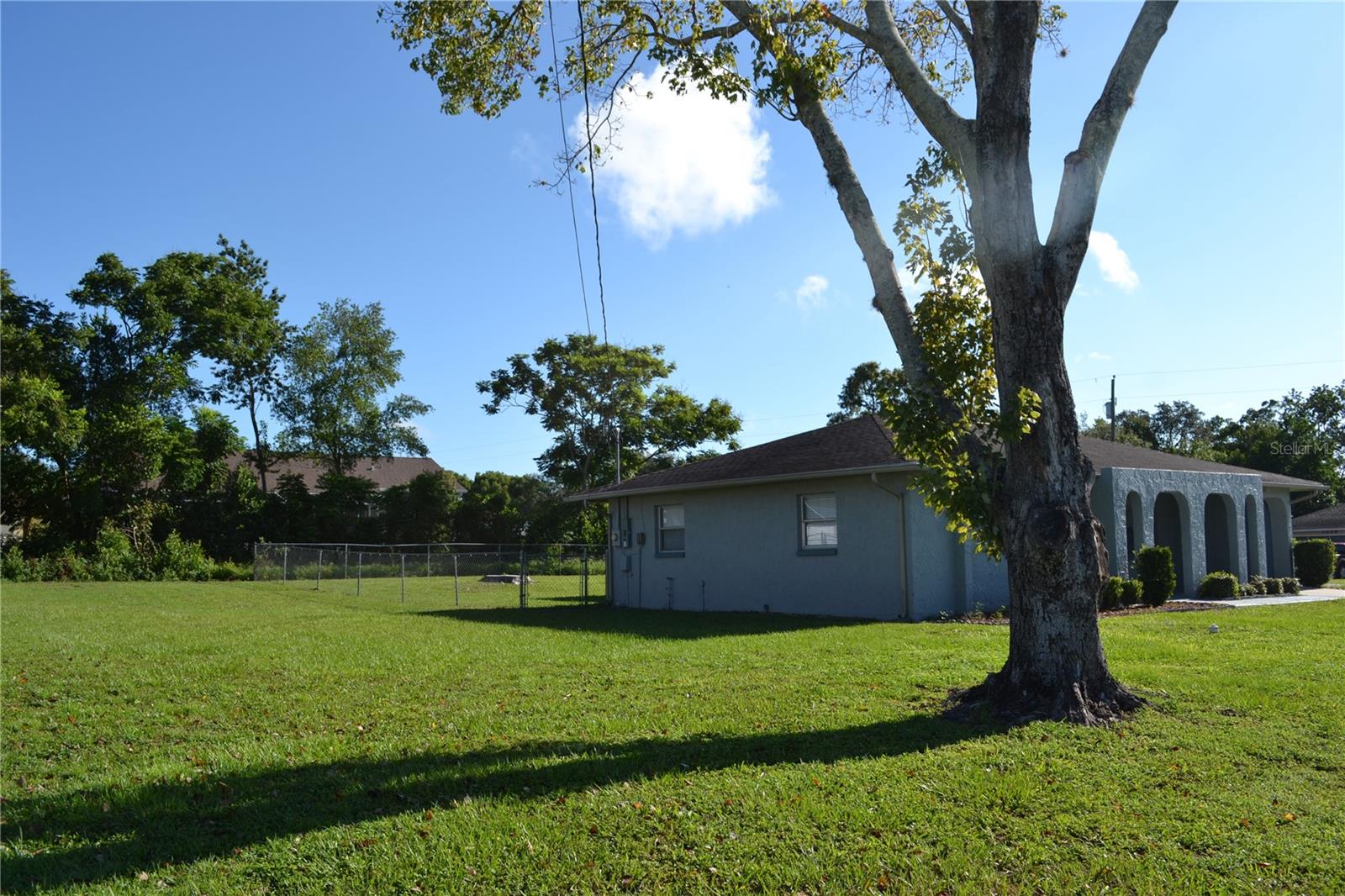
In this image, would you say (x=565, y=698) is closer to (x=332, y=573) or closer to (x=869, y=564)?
(x=869, y=564)

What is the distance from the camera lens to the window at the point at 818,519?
16.7 meters

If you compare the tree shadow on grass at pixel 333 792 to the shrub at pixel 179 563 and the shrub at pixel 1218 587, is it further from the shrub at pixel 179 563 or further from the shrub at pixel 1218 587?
the shrub at pixel 179 563

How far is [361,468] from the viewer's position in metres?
51.7

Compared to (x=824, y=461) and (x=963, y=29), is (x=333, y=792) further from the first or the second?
(x=824, y=461)

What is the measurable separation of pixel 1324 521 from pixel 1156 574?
27.3m

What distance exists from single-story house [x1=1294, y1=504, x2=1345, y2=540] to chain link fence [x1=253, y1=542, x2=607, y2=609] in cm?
2929

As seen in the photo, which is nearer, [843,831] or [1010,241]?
[843,831]

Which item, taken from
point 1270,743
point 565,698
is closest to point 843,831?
point 1270,743

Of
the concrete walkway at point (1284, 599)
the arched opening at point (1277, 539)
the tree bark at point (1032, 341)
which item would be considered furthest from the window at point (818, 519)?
the arched opening at point (1277, 539)

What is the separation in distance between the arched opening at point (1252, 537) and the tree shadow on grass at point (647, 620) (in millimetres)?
12067

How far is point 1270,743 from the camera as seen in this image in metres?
6.21

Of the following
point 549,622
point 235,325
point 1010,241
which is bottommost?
point 549,622

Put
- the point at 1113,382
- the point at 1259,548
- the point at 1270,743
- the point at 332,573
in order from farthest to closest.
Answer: the point at 1113,382
the point at 332,573
the point at 1259,548
the point at 1270,743

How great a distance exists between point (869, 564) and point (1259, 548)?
11.8 m
